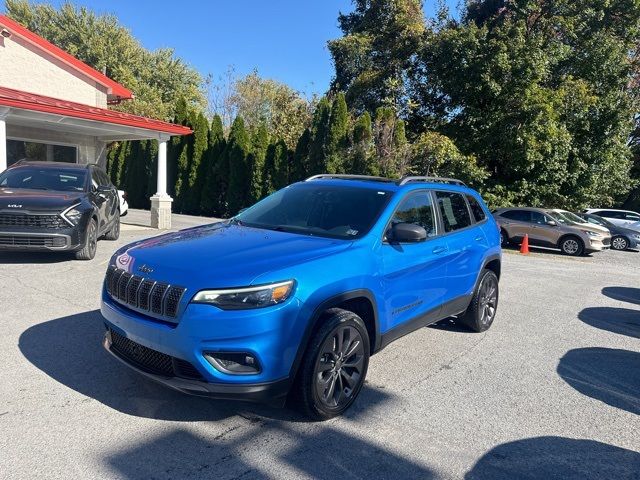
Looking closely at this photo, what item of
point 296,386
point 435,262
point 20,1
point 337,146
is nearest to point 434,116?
point 337,146

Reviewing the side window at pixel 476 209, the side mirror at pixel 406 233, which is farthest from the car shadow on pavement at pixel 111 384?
the side window at pixel 476 209

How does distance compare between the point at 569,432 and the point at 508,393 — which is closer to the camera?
the point at 569,432

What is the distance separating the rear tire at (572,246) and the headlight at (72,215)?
48.7ft

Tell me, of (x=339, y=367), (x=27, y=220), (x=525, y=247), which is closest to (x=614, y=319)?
(x=339, y=367)

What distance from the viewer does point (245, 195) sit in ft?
76.1

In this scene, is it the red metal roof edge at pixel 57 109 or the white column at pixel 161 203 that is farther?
the white column at pixel 161 203

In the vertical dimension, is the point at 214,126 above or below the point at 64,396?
above

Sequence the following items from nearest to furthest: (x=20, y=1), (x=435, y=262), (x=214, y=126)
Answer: (x=435, y=262) → (x=214, y=126) → (x=20, y=1)

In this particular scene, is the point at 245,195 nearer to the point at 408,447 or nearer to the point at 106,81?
the point at 106,81

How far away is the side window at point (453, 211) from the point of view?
519 cm

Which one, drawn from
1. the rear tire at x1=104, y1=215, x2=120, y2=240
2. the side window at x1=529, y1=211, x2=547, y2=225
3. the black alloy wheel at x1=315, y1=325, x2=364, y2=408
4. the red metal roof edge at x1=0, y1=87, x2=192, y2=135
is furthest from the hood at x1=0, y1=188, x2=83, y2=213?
the side window at x1=529, y1=211, x2=547, y2=225

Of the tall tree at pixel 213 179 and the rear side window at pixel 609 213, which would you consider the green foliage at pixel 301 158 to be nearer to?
the tall tree at pixel 213 179

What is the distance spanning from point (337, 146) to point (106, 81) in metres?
8.87

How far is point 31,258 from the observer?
346 inches
